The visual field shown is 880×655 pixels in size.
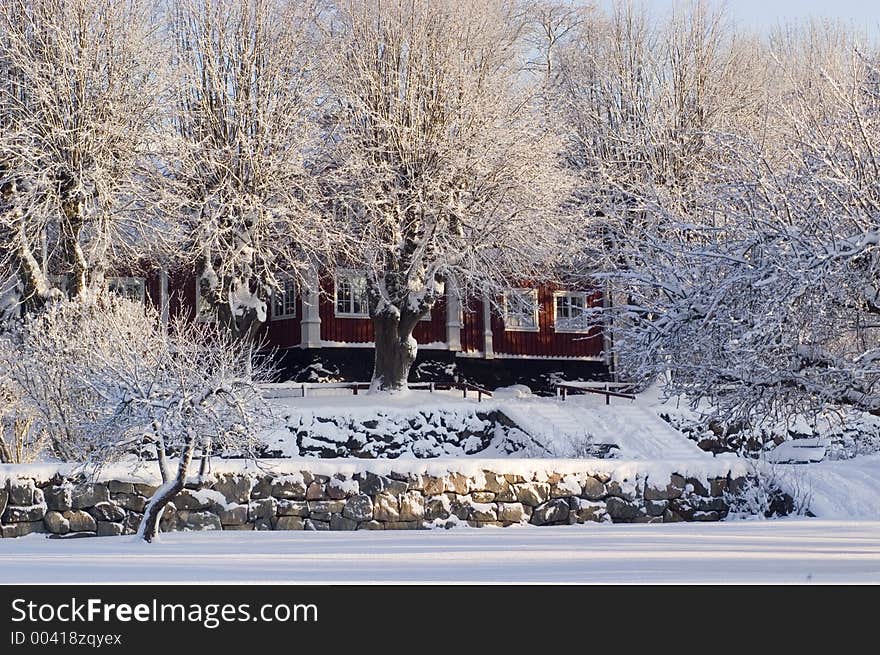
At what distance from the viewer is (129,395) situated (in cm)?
1616

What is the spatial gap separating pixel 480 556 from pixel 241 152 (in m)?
17.2

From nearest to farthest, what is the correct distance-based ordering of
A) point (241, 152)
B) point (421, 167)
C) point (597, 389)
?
point (241, 152), point (421, 167), point (597, 389)

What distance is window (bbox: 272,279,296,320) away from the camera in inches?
1420

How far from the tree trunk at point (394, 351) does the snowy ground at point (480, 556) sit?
11.4 m

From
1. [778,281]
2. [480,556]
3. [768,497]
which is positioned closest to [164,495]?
[480,556]

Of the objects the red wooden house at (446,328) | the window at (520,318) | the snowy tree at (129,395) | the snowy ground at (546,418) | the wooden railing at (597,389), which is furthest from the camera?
→ the window at (520,318)

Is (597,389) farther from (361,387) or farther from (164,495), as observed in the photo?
(164,495)

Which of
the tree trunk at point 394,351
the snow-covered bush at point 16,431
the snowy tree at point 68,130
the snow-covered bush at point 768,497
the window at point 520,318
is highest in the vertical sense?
the snowy tree at point 68,130

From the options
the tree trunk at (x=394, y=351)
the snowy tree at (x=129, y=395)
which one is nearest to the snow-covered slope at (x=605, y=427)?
the tree trunk at (x=394, y=351)

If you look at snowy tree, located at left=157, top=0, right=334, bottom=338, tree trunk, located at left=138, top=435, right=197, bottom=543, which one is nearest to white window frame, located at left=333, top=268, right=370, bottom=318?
snowy tree, located at left=157, top=0, right=334, bottom=338

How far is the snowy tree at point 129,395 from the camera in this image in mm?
16016

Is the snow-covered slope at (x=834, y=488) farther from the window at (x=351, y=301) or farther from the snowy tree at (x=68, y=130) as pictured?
the window at (x=351, y=301)

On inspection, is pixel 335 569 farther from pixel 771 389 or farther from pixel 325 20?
pixel 325 20

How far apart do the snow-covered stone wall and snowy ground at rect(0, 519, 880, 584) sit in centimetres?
58
